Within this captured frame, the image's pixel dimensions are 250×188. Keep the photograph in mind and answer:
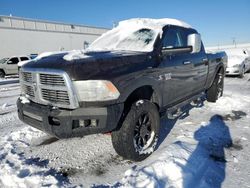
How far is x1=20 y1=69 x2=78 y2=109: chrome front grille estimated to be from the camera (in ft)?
9.41

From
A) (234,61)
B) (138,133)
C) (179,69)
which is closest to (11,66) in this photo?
(234,61)

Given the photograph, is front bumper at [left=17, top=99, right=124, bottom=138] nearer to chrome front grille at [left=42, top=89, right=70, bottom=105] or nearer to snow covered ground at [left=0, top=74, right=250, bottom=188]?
chrome front grille at [left=42, top=89, right=70, bottom=105]

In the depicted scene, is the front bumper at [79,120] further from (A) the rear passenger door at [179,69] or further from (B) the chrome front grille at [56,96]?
(A) the rear passenger door at [179,69]

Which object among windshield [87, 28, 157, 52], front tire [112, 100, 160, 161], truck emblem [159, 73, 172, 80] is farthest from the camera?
windshield [87, 28, 157, 52]

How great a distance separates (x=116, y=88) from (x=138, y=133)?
845 millimetres

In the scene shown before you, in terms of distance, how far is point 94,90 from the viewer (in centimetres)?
288

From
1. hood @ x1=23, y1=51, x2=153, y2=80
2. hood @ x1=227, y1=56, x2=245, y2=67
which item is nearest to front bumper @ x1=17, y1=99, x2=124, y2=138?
hood @ x1=23, y1=51, x2=153, y2=80

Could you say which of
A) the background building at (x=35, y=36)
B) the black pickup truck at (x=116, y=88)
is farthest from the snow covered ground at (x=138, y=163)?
the background building at (x=35, y=36)

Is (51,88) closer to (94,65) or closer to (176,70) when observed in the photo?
(94,65)

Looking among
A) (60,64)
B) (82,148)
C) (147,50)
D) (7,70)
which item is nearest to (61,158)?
(82,148)

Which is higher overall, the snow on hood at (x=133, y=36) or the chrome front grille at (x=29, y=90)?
the snow on hood at (x=133, y=36)

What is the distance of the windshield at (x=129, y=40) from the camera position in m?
4.00

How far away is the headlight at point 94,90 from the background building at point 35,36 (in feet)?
68.1

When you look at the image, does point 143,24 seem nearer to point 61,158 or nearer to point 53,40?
point 61,158
